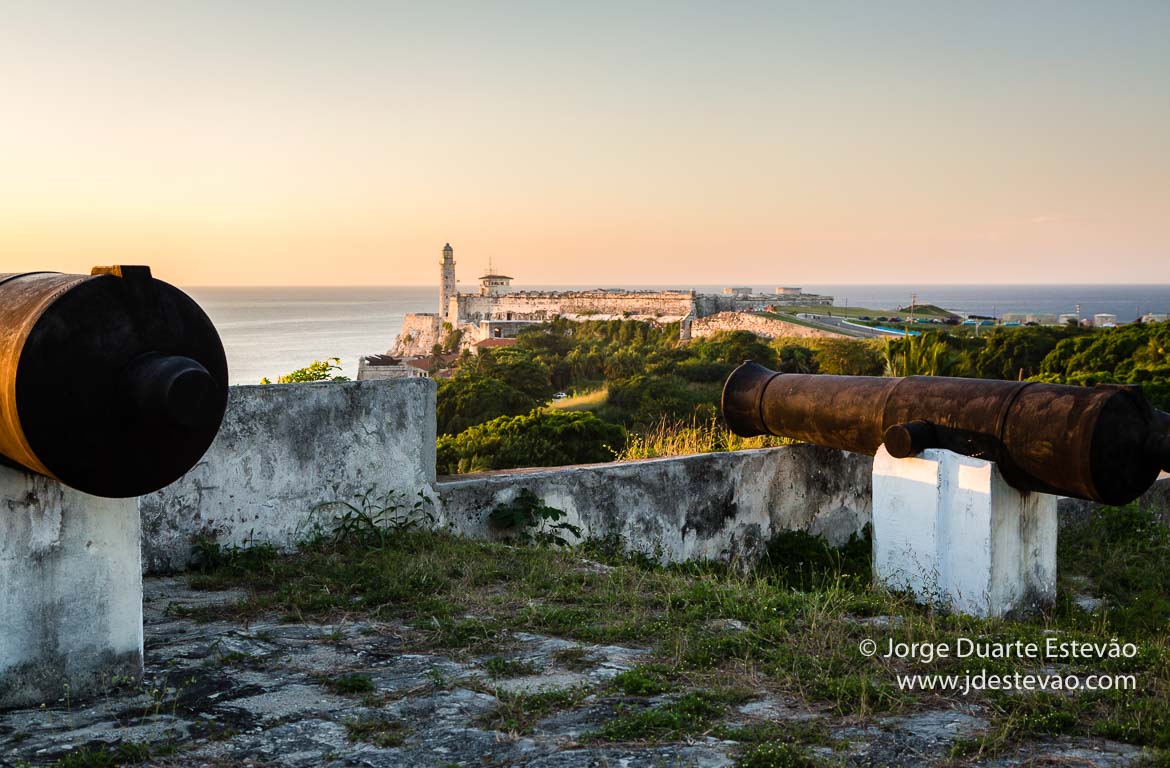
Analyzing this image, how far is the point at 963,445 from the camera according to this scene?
5035mm

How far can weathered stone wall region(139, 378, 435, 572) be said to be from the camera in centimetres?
457

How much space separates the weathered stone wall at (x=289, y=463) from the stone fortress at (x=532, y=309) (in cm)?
6675

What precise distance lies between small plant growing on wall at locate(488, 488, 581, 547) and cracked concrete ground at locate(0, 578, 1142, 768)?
1958 mm

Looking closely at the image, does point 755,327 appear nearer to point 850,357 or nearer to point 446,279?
point 850,357

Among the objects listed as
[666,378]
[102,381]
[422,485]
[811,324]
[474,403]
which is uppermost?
[102,381]

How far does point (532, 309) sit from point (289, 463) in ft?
275

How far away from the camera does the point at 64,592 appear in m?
3.04

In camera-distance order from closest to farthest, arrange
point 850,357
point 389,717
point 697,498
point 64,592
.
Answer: point 389,717
point 64,592
point 697,498
point 850,357

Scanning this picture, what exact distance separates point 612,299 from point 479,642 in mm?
81415

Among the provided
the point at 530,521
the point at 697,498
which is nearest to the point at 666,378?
the point at 697,498

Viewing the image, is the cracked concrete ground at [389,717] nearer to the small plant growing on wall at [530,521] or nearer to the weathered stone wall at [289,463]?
the weathered stone wall at [289,463]

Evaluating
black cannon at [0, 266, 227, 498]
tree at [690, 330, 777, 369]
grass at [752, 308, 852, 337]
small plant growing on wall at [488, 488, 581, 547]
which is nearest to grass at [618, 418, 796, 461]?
small plant growing on wall at [488, 488, 581, 547]

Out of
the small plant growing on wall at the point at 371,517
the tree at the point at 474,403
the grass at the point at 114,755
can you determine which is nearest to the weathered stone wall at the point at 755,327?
the tree at the point at 474,403

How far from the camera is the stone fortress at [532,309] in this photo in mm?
77188
